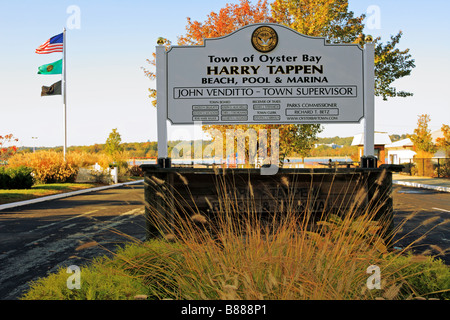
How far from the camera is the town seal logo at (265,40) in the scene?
6.33 m

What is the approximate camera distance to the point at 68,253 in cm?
677

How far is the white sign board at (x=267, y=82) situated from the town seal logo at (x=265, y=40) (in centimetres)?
2

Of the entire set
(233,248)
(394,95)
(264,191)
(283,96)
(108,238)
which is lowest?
(108,238)

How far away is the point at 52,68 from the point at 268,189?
24726 millimetres

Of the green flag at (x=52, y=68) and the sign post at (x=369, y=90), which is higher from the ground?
the green flag at (x=52, y=68)

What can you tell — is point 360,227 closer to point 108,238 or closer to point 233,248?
point 233,248

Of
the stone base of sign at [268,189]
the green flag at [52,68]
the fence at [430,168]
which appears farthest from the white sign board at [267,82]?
the fence at [430,168]

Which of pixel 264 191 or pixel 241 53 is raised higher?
pixel 241 53

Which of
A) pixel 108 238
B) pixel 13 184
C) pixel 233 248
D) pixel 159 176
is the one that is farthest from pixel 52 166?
pixel 233 248

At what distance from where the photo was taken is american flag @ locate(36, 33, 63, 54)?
24438 millimetres

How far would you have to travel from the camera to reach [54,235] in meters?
8.51

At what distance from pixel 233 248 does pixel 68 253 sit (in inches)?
169

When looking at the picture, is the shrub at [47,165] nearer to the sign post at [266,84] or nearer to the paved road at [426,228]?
the paved road at [426,228]

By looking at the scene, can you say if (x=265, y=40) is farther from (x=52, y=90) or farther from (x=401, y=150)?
(x=401, y=150)
